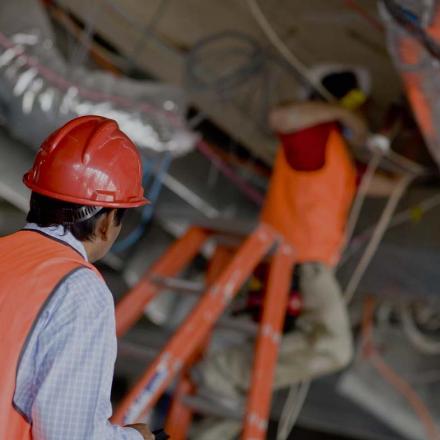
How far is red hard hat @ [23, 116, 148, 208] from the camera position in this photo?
154cm

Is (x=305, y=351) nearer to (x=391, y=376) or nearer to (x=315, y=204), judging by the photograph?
(x=315, y=204)

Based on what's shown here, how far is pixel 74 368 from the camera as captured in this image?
1.38m

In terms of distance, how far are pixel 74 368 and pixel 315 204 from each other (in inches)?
74.3

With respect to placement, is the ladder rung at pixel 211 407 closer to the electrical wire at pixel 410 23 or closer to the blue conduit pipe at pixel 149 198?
the blue conduit pipe at pixel 149 198

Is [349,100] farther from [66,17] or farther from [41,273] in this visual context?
[41,273]

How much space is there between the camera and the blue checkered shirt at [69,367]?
1376 mm

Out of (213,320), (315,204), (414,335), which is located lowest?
(414,335)

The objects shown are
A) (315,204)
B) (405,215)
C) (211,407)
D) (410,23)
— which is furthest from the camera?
(405,215)

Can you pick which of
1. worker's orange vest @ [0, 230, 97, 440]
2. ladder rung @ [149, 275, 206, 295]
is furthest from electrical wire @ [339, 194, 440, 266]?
worker's orange vest @ [0, 230, 97, 440]

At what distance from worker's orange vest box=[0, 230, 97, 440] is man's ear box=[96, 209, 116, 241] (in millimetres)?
83

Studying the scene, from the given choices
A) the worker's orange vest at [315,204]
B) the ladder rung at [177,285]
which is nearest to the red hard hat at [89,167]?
the ladder rung at [177,285]

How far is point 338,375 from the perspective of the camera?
4.01 meters

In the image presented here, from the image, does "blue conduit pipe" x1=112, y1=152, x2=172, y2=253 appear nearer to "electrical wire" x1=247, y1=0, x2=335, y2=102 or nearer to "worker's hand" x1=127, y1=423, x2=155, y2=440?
"electrical wire" x1=247, y1=0, x2=335, y2=102

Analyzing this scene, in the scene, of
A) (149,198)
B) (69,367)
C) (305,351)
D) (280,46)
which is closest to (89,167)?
(69,367)
